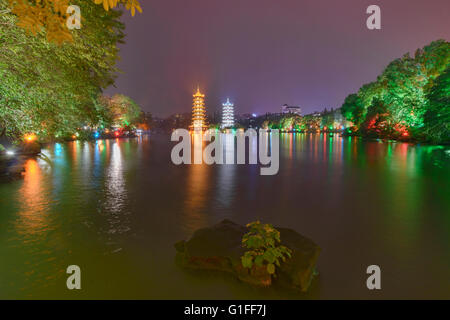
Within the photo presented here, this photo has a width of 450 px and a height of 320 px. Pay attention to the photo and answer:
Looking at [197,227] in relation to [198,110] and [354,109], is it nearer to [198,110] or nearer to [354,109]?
[354,109]

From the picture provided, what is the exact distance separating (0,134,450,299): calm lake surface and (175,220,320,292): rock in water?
0.67 ft

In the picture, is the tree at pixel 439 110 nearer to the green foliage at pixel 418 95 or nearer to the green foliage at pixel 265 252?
the green foliage at pixel 418 95

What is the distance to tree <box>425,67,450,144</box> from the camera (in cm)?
3581

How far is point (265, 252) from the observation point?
5355mm

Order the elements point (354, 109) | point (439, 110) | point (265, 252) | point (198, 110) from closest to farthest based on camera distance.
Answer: point (265, 252)
point (439, 110)
point (354, 109)
point (198, 110)

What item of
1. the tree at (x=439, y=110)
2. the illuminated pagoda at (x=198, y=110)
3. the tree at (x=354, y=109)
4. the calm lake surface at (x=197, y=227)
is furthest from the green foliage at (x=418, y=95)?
the illuminated pagoda at (x=198, y=110)

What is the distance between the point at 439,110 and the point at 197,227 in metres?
40.6

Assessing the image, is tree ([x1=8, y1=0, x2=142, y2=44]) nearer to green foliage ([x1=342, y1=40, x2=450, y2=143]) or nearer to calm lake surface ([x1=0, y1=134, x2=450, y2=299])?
calm lake surface ([x1=0, y1=134, x2=450, y2=299])

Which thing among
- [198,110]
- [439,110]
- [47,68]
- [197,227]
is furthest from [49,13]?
[198,110]
